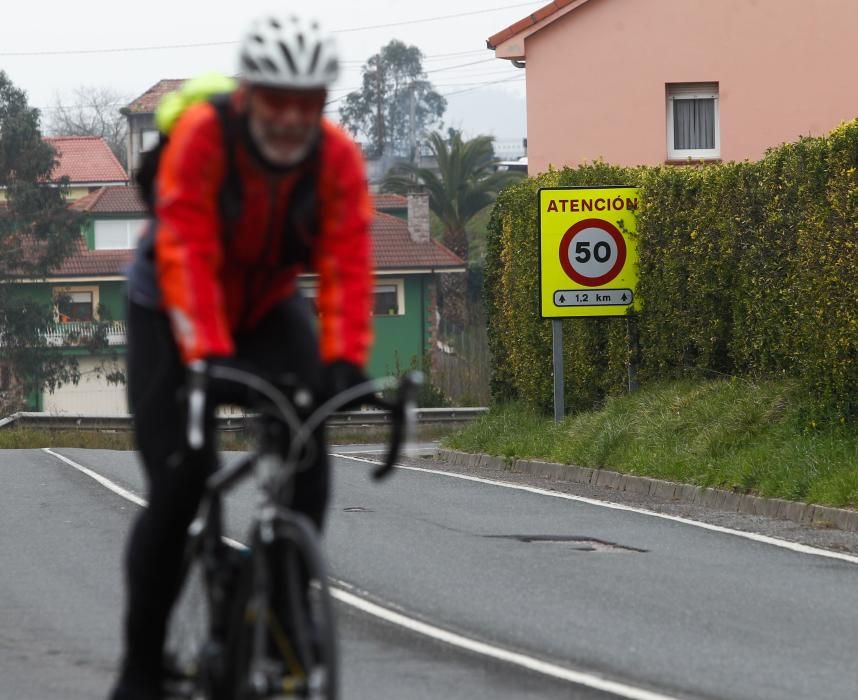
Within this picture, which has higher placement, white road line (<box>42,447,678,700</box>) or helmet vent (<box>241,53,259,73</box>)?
helmet vent (<box>241,53,259,73</box>)

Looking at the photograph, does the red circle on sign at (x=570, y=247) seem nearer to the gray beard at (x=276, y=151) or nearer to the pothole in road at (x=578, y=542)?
the pothole in road at (x=578, y=542)

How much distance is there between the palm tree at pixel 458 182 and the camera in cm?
6312

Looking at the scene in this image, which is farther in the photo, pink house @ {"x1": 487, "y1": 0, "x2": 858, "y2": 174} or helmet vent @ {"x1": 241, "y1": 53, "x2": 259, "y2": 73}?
pink house @ {"x1": 487, "y1": 0, "x2": 858, "y2": 174}

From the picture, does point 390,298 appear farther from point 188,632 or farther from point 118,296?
point 188,632

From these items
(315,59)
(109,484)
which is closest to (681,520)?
(109,484)

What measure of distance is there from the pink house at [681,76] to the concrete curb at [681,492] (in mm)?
11533

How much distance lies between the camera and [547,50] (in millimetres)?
32688

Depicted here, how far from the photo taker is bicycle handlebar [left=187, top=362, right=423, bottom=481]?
414 cm

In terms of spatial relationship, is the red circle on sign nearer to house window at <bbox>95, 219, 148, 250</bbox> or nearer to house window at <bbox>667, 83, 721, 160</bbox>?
house window at <bbox>667, 83, 721, 160</bbox>

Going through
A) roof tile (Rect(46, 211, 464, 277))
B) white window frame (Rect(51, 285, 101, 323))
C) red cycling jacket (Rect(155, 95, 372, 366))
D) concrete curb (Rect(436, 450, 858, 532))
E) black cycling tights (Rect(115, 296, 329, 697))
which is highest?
roof tile (Rect(46, 211, 464, 277))

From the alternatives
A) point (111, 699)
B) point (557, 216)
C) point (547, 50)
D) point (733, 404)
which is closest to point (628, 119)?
point (547, 50)

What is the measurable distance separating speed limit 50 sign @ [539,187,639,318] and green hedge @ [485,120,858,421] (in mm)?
276

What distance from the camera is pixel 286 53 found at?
163 inches

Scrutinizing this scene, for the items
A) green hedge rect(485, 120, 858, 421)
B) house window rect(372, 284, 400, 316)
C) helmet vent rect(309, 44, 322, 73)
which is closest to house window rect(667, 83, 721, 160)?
green hedge rect(485, 120, 858, 421)
